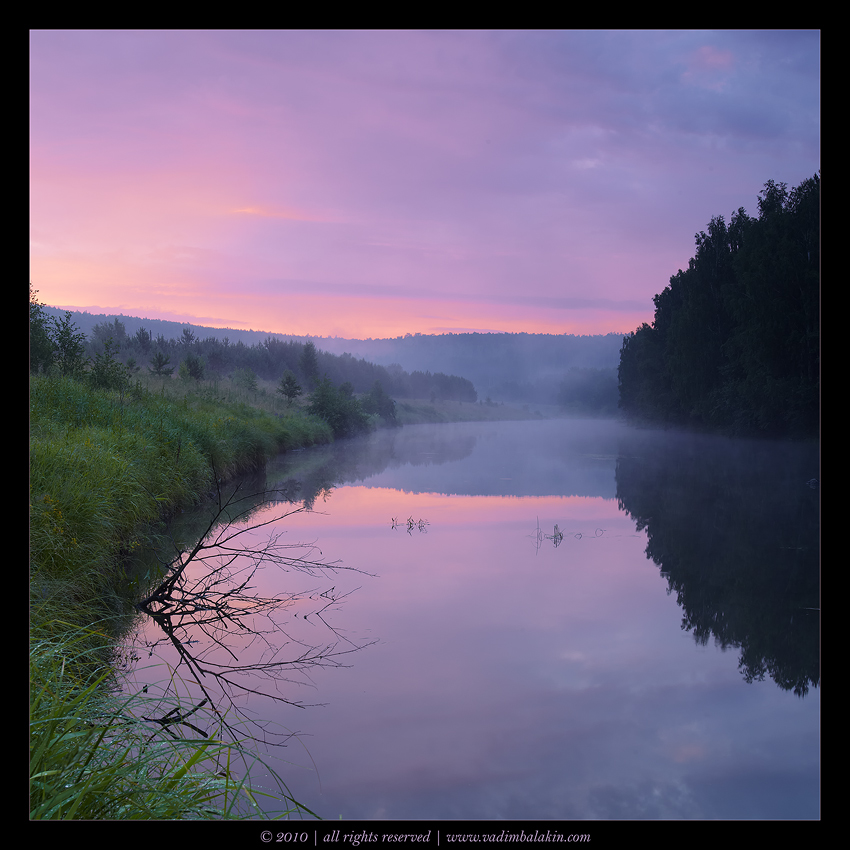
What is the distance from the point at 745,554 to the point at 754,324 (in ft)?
46.1

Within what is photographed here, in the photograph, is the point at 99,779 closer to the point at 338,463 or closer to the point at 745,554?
the point at 745,554

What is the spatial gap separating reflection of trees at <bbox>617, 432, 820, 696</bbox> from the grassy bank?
9.60ft

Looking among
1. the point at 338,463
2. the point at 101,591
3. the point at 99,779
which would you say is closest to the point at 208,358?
the point at 338,463

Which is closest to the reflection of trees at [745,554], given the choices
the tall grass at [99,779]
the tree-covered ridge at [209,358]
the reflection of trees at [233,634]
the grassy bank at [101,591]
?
the reflection of trees at [233,634]

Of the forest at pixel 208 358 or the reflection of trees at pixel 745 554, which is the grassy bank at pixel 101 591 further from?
Answer: the reflection of trees at pixel 745 554

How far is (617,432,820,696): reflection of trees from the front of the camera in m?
3.73

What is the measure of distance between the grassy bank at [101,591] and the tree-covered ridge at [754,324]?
972cm

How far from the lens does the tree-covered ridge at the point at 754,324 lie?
15203 mm

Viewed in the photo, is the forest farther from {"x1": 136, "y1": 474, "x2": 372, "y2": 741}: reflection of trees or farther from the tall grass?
the tall grass
